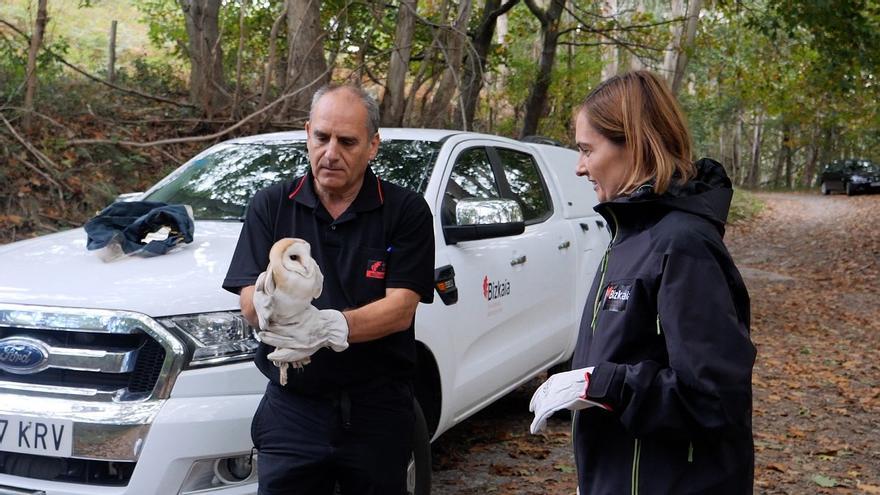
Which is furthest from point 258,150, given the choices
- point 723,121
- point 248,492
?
point 723,121

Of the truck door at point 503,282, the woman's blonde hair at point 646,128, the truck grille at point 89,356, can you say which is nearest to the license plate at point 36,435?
the truck grille at point 89,356

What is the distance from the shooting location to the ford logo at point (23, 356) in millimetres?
3080

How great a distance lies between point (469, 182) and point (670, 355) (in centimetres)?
322

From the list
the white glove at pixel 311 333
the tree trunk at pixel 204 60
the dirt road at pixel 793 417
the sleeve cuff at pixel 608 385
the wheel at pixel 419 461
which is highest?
the tree trunk at pixel 204 60

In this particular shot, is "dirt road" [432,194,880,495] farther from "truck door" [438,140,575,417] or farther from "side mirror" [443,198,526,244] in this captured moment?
"side mirror" [443,198,526,244]

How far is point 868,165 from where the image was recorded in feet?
123

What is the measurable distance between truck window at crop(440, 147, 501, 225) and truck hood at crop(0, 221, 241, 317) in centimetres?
122

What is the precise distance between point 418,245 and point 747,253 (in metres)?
16.5

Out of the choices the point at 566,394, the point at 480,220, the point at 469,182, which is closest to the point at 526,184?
the point at 469,182

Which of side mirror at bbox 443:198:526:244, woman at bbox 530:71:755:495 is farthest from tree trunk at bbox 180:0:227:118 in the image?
Answer: woman at bbox 530:71:755:495

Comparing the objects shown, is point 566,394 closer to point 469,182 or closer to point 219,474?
point 219,474

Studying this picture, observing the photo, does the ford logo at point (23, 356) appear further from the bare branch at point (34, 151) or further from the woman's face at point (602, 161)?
the bare branch at point (34, 151)

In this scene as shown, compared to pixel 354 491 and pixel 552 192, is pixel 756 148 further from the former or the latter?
pixel 354 491

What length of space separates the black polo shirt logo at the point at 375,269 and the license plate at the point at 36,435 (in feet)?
3.98
